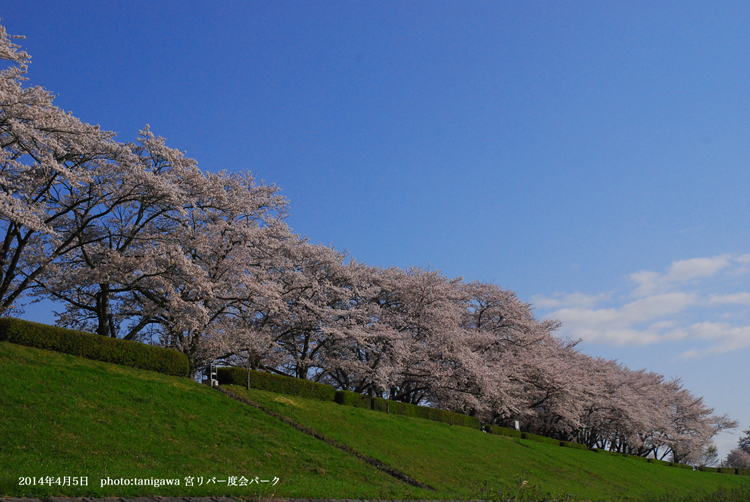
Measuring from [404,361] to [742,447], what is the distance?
102 meters

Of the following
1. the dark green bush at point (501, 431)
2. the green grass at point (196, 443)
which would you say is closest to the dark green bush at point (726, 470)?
the dark green bush at point (501, 431)

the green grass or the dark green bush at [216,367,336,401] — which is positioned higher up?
the dark green bush at [216,367,336,401]

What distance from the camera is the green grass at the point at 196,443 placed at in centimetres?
1216

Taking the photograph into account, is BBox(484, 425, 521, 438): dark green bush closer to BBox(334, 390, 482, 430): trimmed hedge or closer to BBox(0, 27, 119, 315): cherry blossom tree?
BBox(334, 390, 482, 430): trimmed hedge

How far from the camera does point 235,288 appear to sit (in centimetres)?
2900

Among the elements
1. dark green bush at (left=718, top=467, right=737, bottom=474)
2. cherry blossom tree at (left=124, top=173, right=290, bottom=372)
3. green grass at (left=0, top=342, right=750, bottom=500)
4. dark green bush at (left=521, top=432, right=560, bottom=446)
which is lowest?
dark green bush at (left=718, top=467, right=737, bottom=474)

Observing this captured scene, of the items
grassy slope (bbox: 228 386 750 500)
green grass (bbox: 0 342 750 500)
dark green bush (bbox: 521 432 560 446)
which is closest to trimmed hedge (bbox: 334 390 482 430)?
grassy slope (bbox: 228 386 750 500)

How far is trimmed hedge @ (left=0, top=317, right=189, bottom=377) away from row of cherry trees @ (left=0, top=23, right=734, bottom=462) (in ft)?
6.57

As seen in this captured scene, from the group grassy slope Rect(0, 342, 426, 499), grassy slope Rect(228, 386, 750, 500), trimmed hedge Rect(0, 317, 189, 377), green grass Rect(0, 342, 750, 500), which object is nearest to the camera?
grassy slope Rect(0, 342, 426, 499)

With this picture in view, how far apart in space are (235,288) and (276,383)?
5486 millimetres

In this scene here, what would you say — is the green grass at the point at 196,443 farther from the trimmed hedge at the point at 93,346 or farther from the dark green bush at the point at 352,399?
the dark green bush at the point at 352,399

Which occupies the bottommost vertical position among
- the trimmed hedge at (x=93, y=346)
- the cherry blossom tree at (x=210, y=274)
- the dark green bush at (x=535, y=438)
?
the dark green bush at (x=535, y=438)

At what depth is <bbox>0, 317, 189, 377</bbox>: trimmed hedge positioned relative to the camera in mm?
19672

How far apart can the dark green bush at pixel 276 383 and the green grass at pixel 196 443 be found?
0.92 metres
